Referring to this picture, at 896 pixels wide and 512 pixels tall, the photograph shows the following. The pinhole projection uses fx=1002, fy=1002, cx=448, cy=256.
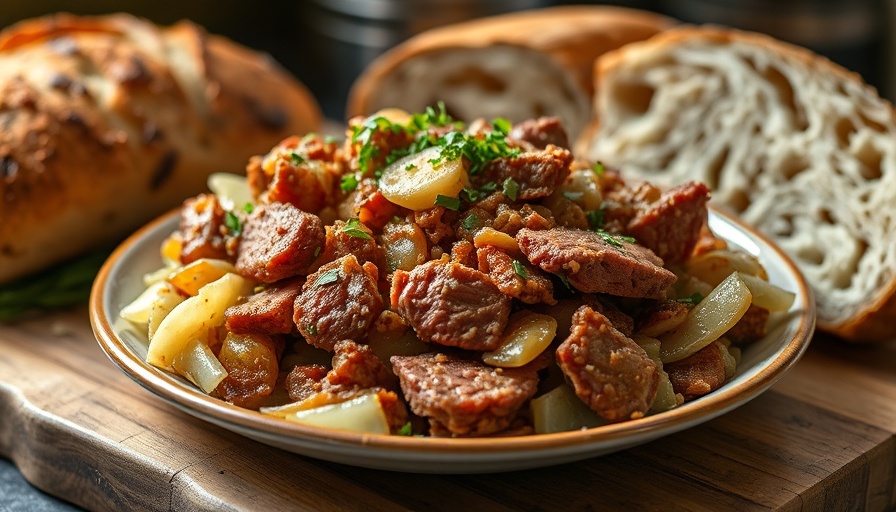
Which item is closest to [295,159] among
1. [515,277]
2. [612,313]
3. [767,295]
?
[515,277]

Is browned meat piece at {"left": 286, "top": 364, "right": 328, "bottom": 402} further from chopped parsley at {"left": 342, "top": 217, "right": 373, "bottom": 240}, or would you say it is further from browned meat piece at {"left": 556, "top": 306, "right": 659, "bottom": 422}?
browned meat piece at {"left": 556, "top": 306, "right": 659, "bottom": 422}

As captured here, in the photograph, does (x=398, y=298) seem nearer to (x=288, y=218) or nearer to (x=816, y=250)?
(x=288, y=218)

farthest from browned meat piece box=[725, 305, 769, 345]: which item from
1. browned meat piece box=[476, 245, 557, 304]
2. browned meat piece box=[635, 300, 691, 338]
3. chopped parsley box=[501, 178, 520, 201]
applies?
chopped parsley box=[501, 178, 520, 201]

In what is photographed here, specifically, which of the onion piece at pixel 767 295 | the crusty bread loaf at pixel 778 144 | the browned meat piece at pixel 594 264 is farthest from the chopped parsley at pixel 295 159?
the crusty bread loaf at pixel 778 144

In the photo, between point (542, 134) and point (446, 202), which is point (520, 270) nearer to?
point (446, 202)

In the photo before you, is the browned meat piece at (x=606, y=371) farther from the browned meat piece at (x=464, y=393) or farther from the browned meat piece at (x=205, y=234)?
the browned meat piece at (x=205, y=234)
